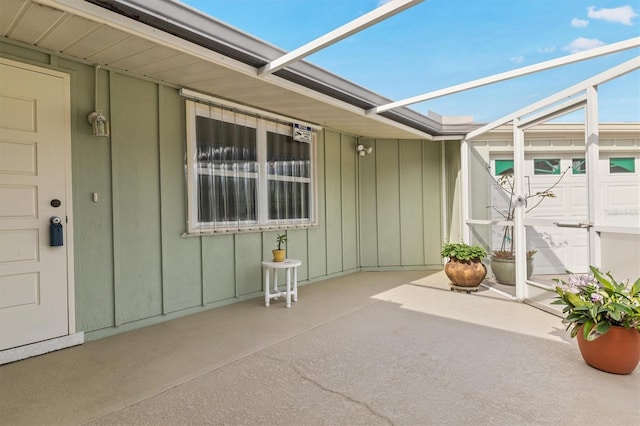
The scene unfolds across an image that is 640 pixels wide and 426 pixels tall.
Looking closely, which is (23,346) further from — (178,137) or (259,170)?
(259,170)

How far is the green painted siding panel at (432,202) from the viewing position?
631 cm

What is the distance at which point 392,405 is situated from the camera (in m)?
1.97

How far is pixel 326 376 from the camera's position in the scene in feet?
7.63

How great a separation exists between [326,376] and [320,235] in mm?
3292

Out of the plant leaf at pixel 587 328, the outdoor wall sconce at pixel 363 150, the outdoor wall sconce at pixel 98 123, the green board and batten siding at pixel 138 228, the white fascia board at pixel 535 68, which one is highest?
the white fascia board at pixel 535 68

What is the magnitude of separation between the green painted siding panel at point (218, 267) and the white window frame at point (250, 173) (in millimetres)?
146

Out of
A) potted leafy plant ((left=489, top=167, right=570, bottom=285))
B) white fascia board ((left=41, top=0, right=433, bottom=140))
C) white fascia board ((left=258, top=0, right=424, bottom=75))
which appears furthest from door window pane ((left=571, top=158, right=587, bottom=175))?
white fascia board ((left=41, top=0, right=433, bottom=140))


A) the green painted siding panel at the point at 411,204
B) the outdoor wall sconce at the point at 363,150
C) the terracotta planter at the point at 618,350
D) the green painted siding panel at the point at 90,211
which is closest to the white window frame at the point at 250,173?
the green painted siding panel at the point at 90,211

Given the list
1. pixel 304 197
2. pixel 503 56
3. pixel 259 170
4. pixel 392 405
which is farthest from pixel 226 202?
pixel 503 56

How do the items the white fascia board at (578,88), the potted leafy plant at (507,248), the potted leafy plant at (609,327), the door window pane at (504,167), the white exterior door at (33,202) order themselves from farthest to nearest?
the door window pane at (504,167)
the potted leafy plant at (507,248)
the white fascia board at (578,88)
the white exterior door at (33,202)
the potted leafy plant at (609,327)

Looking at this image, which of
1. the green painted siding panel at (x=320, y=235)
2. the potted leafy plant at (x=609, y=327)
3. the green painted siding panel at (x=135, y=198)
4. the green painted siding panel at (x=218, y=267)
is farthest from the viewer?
the green painted siding panel at (x=320, y=235)

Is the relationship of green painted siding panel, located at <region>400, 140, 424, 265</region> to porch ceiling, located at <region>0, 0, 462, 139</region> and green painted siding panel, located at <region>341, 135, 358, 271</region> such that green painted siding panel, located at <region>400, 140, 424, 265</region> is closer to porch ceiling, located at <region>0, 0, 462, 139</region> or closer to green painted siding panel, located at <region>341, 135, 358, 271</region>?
green painted siding panel, located at <region>341, 135, 358, 271</region>

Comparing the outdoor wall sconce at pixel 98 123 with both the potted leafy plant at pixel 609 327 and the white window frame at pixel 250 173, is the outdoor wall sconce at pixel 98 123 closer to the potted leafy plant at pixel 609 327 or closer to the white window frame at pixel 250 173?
the white window frame at pixel 250 173

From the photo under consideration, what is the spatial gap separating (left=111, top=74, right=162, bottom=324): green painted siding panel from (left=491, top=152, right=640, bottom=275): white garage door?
4.20 metres
